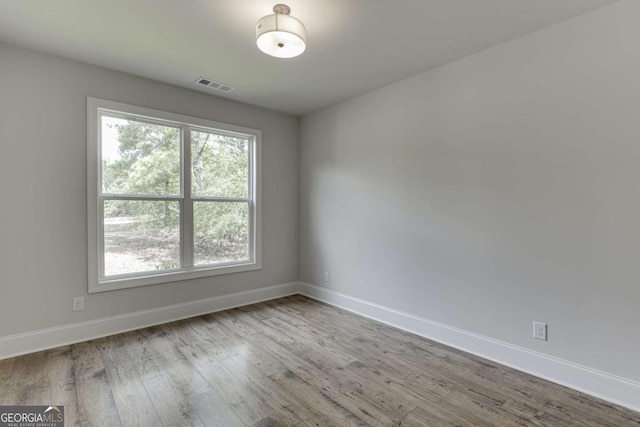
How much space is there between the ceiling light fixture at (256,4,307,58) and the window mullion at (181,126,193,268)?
185 centimetres

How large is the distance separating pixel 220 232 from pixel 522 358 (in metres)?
3.41

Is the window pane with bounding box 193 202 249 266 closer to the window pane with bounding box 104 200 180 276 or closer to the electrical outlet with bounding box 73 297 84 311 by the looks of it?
the window pane with bounding box 104 200 180 276

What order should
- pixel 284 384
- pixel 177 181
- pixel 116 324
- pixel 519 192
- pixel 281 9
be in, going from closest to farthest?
pixel 281 9 < pixel 284 384 < pixel 519 192 < pixel 116 324 < pixel 177 181

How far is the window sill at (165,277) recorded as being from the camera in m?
2.94

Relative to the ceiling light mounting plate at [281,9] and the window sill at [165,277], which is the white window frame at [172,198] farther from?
the ceiling light mounting plate at [281,9]

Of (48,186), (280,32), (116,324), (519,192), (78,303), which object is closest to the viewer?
(280,32)

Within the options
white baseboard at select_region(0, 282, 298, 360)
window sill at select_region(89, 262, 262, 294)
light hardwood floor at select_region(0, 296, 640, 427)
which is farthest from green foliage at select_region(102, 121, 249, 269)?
light hardwood floor at select_region(0, 296, 640, 427)

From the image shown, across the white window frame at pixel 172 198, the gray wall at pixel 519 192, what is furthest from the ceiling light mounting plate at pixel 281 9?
the white window frame at pixel 172 198

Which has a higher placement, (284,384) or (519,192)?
(519,192)

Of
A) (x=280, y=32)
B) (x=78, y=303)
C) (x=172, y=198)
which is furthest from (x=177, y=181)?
(x=280, y=32)

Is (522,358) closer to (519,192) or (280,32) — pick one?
(519,192)

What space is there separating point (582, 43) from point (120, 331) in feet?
15.4

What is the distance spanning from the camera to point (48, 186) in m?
2.68

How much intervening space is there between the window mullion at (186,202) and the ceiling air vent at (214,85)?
21.6 inches
